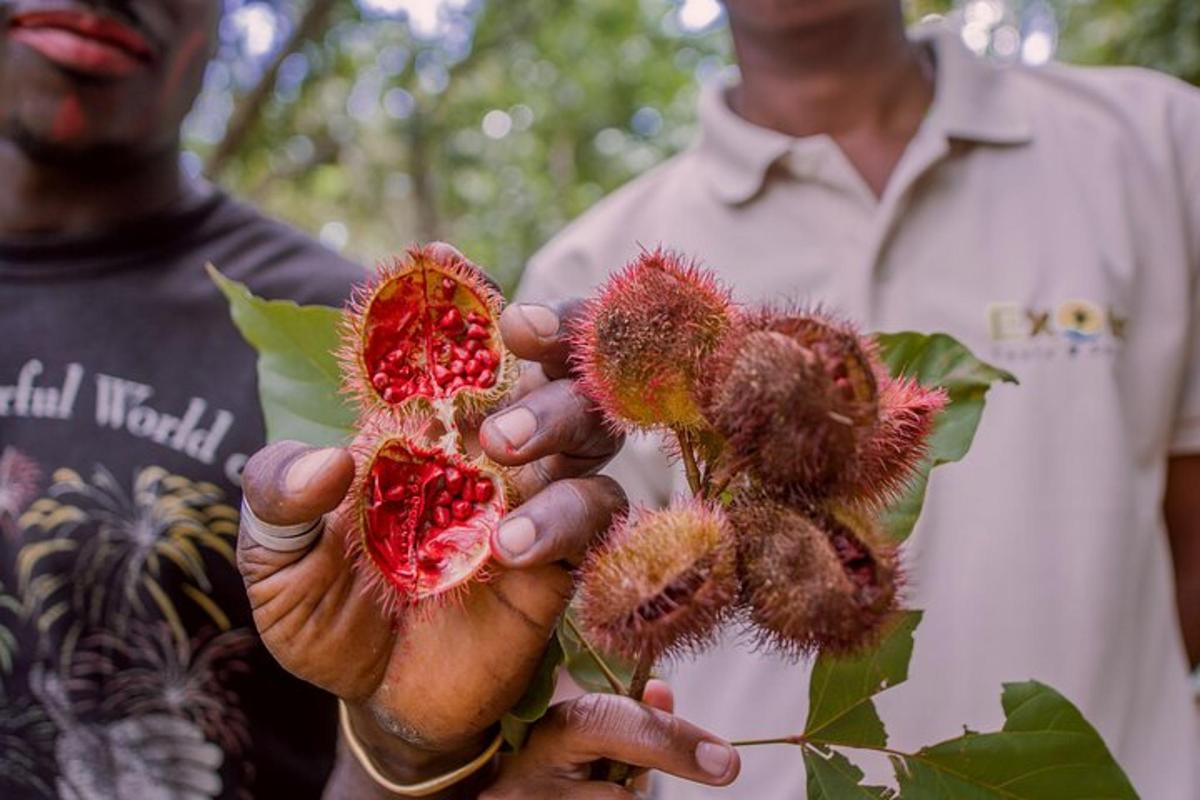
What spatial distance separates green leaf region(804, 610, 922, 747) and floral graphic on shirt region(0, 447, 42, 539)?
1620 millimetres

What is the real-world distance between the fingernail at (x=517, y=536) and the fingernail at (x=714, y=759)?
338mm

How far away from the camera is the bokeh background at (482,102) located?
8.27m

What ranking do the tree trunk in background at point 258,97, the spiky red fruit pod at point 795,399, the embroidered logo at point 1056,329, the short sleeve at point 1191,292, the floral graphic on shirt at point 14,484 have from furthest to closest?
the tree trunk in background at point 258,97
the short sleeve at point 1191,292
the embroidered logo at point 1056,329
the floral graphic on shirt at point 14,484
the spiky red fruit pod at point 795,399

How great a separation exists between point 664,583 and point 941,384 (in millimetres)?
603

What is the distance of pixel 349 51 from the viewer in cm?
976

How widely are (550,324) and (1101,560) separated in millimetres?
1553

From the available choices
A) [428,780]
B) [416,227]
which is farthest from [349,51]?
[428,780]

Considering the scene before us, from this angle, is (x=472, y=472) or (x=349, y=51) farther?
(x=349, y=51)

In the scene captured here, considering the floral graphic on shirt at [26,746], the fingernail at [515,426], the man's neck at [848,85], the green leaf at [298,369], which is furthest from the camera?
the man's neck at [848,85]

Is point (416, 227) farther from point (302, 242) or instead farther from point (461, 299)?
point (461, 299)

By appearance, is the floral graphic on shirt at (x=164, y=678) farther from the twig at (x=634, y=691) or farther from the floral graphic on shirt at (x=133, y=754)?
the twig at (x=634, y=691)

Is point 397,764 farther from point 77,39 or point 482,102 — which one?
point 482,102

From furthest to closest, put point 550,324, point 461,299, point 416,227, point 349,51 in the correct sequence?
point 416,227, point 349,51, point 461,299, point 550,324

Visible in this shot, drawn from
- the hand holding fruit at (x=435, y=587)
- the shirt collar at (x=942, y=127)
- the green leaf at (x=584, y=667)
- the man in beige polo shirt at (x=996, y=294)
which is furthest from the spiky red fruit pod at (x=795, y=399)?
the shirt collar at (x=942, y=127)
